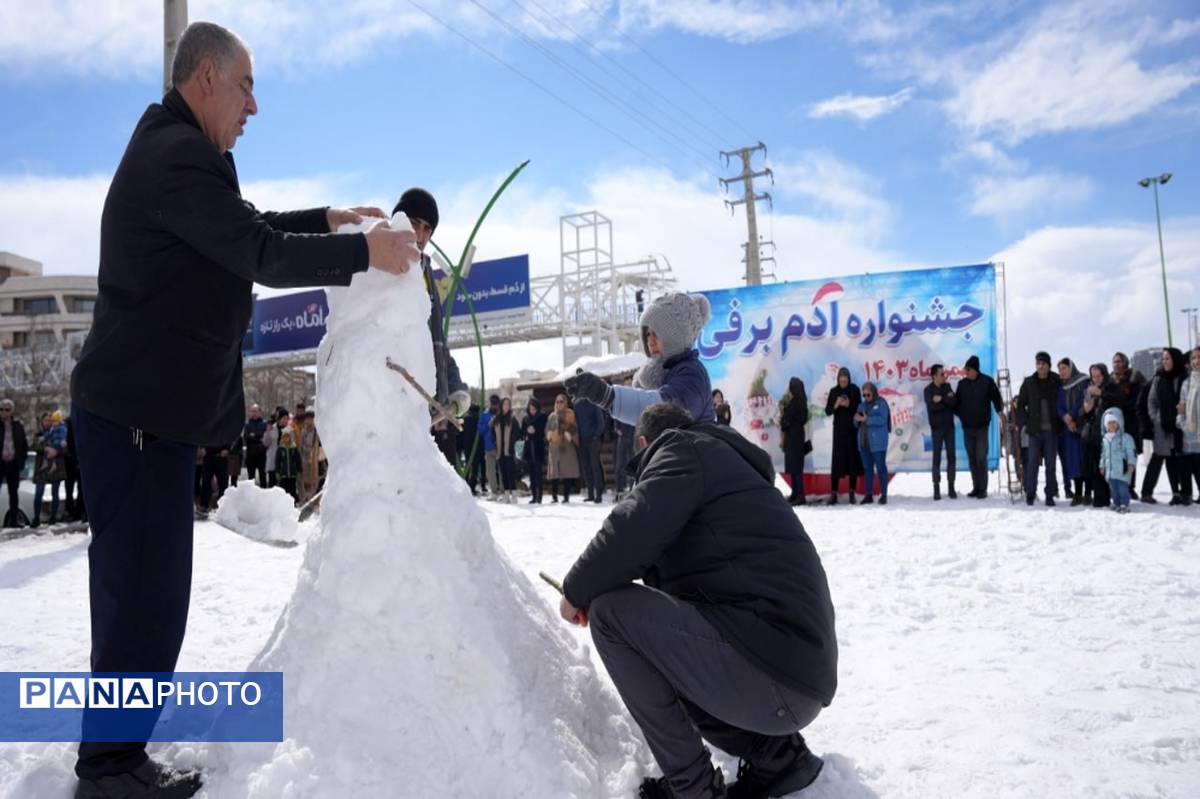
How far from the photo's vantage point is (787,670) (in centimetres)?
203

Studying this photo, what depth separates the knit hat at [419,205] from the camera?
9.87 ft

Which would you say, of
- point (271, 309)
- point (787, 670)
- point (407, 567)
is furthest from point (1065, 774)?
point (271, 309)

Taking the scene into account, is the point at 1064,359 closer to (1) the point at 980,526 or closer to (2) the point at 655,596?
(1) the point at 980,526

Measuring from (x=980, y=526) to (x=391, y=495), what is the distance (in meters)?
6.32

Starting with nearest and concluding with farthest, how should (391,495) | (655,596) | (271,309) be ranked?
1. (655,596)
2. (391,495)
3. (271,309)

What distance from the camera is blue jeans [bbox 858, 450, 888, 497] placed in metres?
9.47

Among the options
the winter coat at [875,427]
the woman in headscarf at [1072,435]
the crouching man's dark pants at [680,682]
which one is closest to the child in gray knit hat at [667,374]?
the crouching man's dark pants at [680,682]

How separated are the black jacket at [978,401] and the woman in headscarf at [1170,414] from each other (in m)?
1.46

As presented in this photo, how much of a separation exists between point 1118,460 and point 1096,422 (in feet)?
2.05

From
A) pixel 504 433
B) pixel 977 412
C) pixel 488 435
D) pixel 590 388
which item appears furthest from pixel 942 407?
pixel 590 388

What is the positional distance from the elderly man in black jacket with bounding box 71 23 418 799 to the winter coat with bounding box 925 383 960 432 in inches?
337

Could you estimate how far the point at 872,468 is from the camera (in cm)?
961

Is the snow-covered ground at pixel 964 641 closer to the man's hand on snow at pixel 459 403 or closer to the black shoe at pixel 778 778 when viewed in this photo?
the black shoe at pixel 778 778

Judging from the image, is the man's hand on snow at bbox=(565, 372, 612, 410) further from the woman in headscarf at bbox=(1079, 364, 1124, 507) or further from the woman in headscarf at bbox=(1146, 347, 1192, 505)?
the woman in headscarf at bbox=(1146, 347, 1192, 505)
